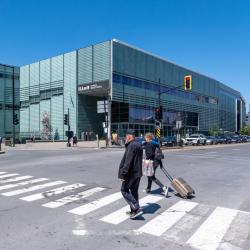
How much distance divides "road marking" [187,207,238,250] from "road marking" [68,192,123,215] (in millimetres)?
2564

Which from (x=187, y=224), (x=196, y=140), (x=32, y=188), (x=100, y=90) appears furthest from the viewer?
(x=100, y=90)

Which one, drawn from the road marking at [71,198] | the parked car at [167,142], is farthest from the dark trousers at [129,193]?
the parked car at [167,142]

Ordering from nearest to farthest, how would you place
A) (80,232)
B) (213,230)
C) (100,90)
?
(80,232), (213,230), (100,90)

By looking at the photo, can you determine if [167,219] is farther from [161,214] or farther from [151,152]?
[151,152]

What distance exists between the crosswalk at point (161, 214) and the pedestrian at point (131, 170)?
37 centimetres

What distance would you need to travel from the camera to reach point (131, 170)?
22.4 ft

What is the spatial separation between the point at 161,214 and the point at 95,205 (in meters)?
1.70

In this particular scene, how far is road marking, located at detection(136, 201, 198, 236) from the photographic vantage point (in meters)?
6.20

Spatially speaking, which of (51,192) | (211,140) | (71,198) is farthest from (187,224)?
(211,140)

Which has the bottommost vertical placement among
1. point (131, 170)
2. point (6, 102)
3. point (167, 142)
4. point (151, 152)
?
point (167, 142)

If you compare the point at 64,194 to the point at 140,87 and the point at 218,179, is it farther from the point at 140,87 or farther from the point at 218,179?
the point at 140,87

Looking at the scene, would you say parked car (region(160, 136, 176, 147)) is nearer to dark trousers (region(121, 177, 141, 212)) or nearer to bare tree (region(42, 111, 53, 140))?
bare tree (region(42, 111, 53, 140))

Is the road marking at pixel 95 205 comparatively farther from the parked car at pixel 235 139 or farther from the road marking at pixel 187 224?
the parked car at pixel 235 139

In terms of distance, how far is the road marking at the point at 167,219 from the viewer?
6.20m
